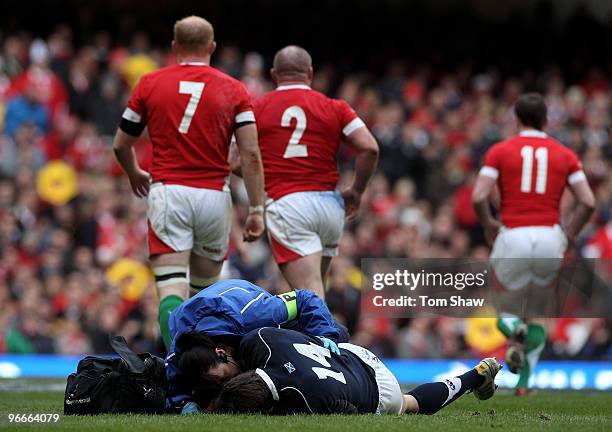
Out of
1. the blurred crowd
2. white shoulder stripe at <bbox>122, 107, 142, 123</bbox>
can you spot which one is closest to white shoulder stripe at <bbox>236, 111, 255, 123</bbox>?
white shoulder stripe at <bbox>122, 107, 142, 123</bbox>

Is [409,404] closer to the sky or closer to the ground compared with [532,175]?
closer to the ground

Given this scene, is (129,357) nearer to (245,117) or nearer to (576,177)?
(245,117)

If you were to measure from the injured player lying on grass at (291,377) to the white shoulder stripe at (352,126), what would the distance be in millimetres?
3145

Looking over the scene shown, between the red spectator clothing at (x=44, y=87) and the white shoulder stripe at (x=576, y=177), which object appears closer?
the white shoulder stripe at (x=576, y=177)

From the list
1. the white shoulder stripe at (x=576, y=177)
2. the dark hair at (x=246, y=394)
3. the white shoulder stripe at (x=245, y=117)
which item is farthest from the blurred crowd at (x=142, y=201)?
the dark hair at (x=246, y=394)

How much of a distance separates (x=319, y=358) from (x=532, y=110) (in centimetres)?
463

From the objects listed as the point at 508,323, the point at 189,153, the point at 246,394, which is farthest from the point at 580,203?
the point at 246,394

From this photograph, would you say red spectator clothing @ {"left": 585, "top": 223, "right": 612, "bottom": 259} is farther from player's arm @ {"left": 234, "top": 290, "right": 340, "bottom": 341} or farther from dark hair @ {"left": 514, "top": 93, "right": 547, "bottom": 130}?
player's arm @ {"left": 234, "top": 290, "right": 340, "bottom": 341}

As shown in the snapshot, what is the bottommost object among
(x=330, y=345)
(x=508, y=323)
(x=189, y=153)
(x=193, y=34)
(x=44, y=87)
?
(x=508, y=323)

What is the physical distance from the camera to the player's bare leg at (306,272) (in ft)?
33.5

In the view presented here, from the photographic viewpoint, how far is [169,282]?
938 cm

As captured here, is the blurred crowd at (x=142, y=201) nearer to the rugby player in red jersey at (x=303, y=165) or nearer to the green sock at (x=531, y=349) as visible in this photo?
the green sock at (x=531, y=349)

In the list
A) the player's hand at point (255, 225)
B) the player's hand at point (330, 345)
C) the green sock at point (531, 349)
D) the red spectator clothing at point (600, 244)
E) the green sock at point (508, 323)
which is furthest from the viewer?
the red spectator clothing at point (600, 244)

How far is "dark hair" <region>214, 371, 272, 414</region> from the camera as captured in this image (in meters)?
7.00
